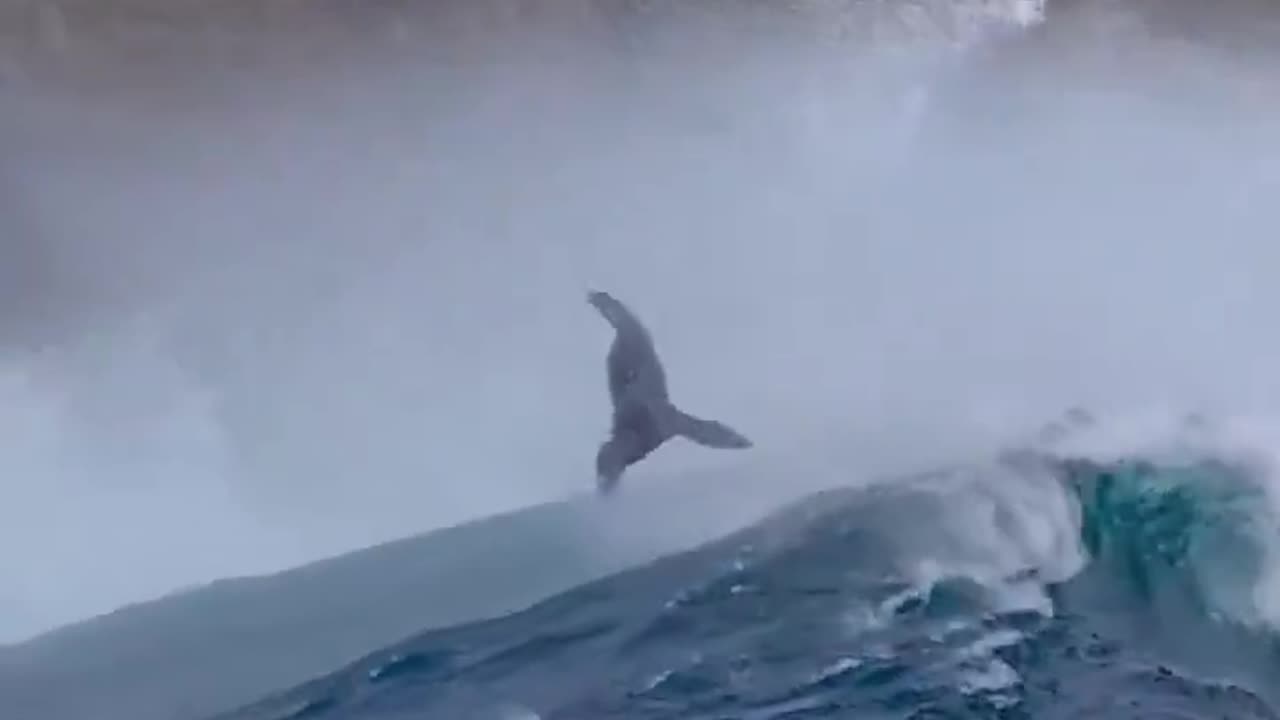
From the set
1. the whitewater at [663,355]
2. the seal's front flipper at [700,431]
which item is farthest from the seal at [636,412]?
the whitewater at [663,355]

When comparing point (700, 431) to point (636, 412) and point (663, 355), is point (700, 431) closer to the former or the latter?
point (636, 412)

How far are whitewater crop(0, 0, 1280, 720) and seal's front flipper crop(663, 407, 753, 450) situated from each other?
1.52ft

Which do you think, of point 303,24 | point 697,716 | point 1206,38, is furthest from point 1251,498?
point 303,24

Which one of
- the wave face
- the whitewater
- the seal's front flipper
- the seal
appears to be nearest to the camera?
the wave face

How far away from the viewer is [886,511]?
7840mm

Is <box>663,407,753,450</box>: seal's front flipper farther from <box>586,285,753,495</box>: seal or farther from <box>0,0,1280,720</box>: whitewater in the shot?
<box>0,0,1280,720</box>: whitewater

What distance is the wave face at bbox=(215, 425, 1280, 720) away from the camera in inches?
245

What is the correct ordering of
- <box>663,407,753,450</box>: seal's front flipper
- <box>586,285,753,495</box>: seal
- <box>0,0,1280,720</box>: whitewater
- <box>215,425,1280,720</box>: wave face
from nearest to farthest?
<box>215,425,1280,720</box>: wave face
<box>0,0,1280,720</box>: whitewater
<box>663,407,753,450</box>: seal's front flipper
<box>586,285,753,495</box>: seal

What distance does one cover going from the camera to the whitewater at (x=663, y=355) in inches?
267

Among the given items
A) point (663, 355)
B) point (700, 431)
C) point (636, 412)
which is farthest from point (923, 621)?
point (663, 355)

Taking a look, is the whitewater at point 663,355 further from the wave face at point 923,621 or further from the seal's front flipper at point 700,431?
the seal's front flipper at point 700,431

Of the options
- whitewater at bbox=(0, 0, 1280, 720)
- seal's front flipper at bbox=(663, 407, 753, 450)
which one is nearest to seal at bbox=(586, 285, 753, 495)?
seal's front flipper at bbox=(663, 407, 753, 450)

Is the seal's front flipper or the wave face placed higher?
the seal's front flipper

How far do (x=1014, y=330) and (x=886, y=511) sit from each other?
2.77 m
